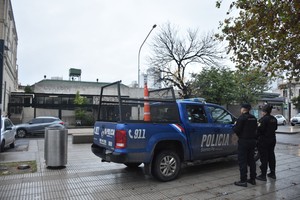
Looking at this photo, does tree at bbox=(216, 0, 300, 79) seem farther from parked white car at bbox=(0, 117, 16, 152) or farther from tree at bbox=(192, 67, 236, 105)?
tree at bbox=(192, 67, 236, 105)

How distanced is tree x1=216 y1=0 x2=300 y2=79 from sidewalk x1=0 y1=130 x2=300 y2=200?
12.0 feet

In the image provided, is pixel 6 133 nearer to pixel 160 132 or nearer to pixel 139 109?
pixel 139 109

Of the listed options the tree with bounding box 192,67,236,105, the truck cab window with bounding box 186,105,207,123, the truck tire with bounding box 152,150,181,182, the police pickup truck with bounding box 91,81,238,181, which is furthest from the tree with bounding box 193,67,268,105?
the truck tire with bounding box 152,150,181,182

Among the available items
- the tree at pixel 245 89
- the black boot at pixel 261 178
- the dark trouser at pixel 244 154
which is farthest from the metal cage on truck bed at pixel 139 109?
the tree at pixel 245 89

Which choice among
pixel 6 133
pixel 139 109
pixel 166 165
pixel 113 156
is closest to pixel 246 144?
pixel 166 165

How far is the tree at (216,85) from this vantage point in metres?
24.0

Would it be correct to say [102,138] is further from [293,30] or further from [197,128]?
[293,30]

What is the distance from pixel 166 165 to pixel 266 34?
477 cm

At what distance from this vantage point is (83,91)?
3719 cm

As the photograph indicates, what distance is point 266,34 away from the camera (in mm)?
7617

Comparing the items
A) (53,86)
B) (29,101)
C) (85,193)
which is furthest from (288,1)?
(53,86)

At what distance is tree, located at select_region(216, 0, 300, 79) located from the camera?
627 centimetres

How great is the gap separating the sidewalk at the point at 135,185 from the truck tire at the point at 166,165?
0.16 meters

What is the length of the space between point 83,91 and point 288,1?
3376 centimetres
